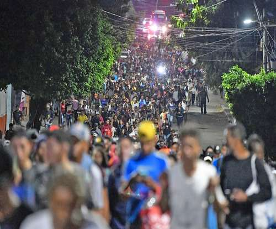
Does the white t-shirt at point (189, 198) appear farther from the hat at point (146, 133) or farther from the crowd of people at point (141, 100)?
the crowd of people at point (141, 100)

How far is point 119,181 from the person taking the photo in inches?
355

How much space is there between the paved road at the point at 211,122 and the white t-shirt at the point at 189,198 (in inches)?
1143

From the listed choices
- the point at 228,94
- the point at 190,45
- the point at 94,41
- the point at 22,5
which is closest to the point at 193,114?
the point at 190,45

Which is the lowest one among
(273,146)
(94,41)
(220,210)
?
(273,146)

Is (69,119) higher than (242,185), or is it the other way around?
(242,185)

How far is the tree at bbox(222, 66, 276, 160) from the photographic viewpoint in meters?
32.7

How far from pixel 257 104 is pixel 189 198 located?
2617 centimetres

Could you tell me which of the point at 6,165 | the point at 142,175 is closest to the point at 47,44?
the point at 142,175

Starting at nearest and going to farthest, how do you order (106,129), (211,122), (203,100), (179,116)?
(106,129)
(179,116)
(211,122)
(203,100)

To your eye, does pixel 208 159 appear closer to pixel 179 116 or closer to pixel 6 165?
pixel 6 165

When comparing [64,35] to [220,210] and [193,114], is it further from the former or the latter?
[220,210]

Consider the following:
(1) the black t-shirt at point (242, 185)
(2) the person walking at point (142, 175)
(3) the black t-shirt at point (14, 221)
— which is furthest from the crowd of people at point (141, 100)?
(3) the black t-shirt at point (14, 221)

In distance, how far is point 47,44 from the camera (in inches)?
1137

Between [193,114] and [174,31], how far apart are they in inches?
359
